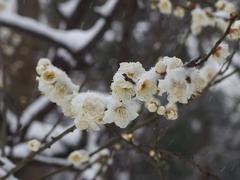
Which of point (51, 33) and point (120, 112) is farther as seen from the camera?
point (51, 33)

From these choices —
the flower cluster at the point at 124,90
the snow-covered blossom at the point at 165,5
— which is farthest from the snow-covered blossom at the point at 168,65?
the snow-covered blossom at the point at 165,5

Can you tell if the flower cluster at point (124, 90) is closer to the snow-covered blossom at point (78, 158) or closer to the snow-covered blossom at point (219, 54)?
the snow-covered blossom at point (219, 54)

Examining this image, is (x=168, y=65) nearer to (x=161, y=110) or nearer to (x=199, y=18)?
(x=161, y=110)

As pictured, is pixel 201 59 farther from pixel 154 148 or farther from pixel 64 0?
pixel 64 0

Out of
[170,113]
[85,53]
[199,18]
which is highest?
[85,53]

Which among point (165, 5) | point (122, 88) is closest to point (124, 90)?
point (122, 88)

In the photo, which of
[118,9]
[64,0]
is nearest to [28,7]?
[64,0]

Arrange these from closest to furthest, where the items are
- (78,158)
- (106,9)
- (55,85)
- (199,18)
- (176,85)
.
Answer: (176,85) → (55,85) → (78,158) → (199,18) → (106,9)
